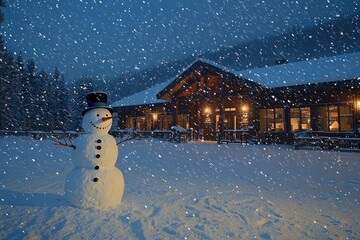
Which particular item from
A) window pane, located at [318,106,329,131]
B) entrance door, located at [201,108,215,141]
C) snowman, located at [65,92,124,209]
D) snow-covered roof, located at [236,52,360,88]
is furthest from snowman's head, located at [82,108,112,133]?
entrance door, located at [201,108,215,141]

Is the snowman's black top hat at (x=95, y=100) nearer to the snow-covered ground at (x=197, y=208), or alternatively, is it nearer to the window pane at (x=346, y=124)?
the snow-covered ground at (x=197, y=208)

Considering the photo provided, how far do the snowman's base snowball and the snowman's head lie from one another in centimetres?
70

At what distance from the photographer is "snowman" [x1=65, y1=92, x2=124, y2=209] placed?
159 inches

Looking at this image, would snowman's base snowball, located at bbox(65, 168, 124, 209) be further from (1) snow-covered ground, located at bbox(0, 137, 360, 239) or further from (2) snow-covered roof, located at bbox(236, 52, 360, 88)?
(2) snow-covered roof, located at bbox(236, 52, 360, 88)

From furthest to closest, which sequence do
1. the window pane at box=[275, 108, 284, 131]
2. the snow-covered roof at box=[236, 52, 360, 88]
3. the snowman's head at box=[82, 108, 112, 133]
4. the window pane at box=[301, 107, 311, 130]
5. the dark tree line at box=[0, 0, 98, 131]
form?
the dark tree line at box=[0, 0, 98, 131], the window pane at box=[275, 108, 284, 131], the window pane at box=[301, 107, 311, 130], the snow-covered roof at box=[236, 52, 360, 88], the snowman's head at box=[82, 108, 112, 133]

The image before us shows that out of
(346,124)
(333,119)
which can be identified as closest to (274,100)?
(333,119)

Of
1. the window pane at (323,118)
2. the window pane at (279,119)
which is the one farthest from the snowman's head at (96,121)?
the window pane at (323,118)

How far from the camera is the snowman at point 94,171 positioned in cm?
403

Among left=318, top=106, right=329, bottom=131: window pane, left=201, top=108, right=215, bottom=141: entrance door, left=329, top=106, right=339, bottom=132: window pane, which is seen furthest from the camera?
left=201, top=108, right=215, bottom=141: entrance door

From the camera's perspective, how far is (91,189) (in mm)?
4008

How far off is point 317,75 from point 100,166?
15901mm

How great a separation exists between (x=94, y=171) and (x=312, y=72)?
1707 cm

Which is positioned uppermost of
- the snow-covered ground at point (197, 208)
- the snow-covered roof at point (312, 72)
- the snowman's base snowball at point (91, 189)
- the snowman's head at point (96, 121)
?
the snow-covered roof at point (312, 72)

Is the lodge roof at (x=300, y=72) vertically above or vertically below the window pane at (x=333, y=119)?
above
